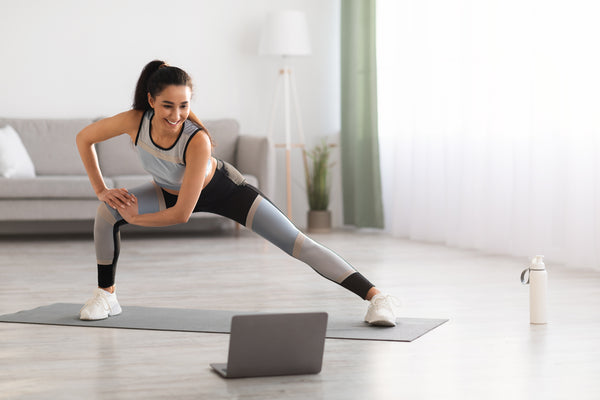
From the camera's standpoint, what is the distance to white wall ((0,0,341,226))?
232 inches

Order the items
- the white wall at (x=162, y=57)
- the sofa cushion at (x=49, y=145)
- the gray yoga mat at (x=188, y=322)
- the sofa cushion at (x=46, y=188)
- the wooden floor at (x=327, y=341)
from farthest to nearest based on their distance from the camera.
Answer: the white wall at (x=162, y=57)
the sofa cushion at (x=49, y=145)
the sofa cushion at (x=46, y=188)
the gray yoga mat at (x=188, y=322)
the wooden floor at (x=327, y=341)

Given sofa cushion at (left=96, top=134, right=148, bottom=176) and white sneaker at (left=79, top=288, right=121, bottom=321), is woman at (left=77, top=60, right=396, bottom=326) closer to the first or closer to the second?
white sneaker at (left=79, top=288, right=121, bottom=321)

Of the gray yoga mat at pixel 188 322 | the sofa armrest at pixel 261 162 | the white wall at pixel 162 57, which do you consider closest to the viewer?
the gray yoga mat at pixel 188 322

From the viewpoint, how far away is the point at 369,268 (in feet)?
13.1

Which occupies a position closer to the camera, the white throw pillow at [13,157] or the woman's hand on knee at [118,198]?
the woman's hand on knee at [118,198]

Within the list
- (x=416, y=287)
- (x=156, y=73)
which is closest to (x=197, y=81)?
(x=416, y=287)

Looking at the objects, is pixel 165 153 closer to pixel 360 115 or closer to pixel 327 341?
pixel 327 341

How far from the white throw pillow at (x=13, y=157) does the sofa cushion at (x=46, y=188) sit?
129 mm

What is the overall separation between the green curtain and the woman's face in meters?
3.43

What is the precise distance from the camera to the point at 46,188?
5.00 meters

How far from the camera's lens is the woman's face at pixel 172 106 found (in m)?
2.37

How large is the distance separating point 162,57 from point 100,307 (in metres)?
3.70

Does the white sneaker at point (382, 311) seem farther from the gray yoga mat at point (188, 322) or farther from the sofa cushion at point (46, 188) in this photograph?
Result: the sofa cushion at point (46, 188)

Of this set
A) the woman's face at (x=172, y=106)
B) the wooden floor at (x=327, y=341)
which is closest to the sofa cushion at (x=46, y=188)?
the wooden floor at (x=327, y=341)
